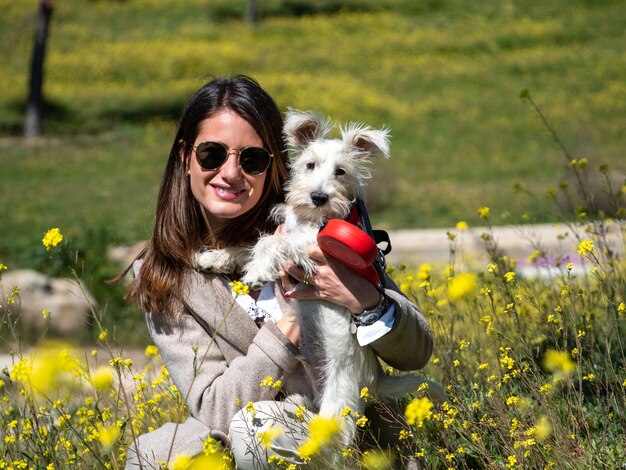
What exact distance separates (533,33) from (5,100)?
2038 cm

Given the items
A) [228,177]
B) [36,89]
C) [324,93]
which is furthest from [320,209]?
[324,93]

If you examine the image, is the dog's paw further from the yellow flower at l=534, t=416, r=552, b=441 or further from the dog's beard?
the yellow flower at l=534, t=416, r=552, b=441

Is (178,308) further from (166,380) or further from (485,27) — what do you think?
(485,27)

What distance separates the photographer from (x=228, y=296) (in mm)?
3527

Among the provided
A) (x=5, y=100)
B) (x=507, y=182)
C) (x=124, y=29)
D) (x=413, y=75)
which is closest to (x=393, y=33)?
(x=413, y=75)

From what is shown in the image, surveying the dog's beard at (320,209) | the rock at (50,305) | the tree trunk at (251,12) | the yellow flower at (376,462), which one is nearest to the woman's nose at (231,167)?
the dog's beard at (320,209)

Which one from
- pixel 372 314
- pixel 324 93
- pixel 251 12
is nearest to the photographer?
pixel 372 314

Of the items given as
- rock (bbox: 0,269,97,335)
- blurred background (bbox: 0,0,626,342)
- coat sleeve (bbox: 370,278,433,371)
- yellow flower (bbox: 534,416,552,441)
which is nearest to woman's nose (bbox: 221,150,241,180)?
coat sleeve (bbox: 370,278,433,371)

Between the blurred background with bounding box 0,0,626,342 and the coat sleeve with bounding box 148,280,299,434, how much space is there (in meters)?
4.88

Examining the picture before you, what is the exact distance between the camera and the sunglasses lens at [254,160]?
11.8 feet

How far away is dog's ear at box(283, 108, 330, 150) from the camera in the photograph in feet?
11.4

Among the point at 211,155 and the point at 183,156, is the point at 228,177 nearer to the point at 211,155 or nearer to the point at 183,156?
the point at 211,155

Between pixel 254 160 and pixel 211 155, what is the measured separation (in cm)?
19

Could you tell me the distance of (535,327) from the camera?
4.70m
